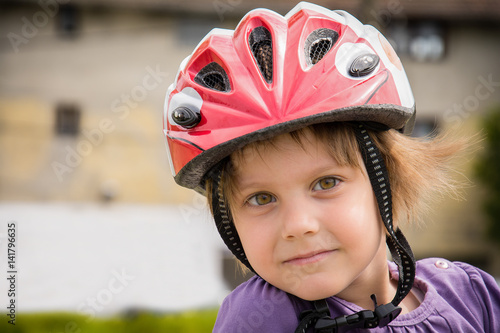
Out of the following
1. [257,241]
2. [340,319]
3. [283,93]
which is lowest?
[340,319]

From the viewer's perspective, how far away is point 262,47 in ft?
6.75

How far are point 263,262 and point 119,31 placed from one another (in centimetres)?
1575

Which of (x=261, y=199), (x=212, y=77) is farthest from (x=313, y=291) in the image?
(x=212, y=77)

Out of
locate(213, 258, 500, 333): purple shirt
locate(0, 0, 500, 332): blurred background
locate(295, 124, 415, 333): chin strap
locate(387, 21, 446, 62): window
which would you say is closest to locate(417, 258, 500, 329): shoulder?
locate(213, 258, 500, 333): purple shirt

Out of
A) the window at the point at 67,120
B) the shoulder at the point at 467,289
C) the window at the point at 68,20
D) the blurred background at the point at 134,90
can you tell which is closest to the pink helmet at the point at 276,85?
the shoulder at the point at 467,289

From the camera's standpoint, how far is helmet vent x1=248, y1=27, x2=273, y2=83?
6.56 ft

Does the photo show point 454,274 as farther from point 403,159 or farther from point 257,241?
point 257,241

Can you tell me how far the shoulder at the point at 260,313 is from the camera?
71.9 inches

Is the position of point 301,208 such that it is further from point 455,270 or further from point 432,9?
point 432,9

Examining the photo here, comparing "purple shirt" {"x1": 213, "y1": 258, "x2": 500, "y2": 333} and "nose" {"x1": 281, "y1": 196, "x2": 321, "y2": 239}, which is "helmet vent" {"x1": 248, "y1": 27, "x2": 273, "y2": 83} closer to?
"nose" {"x1": 281, "y1": 196, "x2": 321, "y2": 239}

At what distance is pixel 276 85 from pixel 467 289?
1.12m

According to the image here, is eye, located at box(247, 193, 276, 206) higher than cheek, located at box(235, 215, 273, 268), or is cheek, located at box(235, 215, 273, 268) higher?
eye, located at box(247, 193, 276, 206)

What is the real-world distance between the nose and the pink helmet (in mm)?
242

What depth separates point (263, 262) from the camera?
183 centimetres
